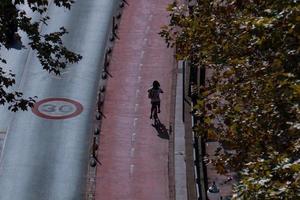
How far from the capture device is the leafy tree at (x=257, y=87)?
11.7 meters

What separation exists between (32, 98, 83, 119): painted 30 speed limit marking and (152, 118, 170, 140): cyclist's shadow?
3499 mm

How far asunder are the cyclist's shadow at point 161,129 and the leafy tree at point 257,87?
43.7ft

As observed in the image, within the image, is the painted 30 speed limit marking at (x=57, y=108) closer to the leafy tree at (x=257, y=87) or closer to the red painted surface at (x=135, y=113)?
the red painted surface at (x=135, y=113)

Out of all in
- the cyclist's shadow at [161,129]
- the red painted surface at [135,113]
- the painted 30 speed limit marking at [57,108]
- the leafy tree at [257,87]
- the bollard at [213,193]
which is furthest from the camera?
the painted 30 speed limit marking at [57,108]

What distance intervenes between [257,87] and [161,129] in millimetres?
17572

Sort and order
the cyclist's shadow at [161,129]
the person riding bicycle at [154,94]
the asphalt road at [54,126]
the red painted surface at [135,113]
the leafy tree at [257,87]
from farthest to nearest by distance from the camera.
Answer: the cyclist's shadow at [161,129] → the person riding bicycle at [154,94] → the red painted surface at [135,113] → the asphalt road at [54,126] → the leafy tree at [257,87]

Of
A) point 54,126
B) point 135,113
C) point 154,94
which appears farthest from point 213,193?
point 54,126

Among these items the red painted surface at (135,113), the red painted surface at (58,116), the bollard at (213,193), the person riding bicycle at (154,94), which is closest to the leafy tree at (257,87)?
the bollard at (213,193)

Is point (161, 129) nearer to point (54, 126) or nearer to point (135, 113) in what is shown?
point (135, 113)

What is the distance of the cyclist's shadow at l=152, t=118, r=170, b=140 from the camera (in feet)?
104

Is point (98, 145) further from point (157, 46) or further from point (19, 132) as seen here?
point (157, 46)

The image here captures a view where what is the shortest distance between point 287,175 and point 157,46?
28.4 m

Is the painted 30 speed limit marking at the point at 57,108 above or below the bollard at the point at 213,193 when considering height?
above

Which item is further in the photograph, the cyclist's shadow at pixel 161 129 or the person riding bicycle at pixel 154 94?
the cyclist's shadow at pixel 161 129
